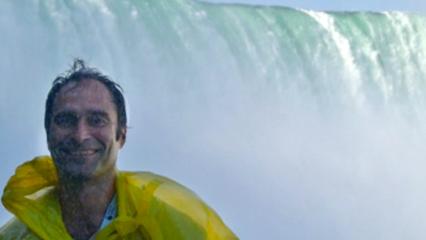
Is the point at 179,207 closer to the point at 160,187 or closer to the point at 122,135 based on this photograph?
the point at 160,187

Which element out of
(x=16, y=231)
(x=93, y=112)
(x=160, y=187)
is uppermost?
(x=93, y=112)

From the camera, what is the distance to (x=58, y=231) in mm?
2068

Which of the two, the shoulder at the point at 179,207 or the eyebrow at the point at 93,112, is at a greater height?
the eyebrow at the point at 93,112

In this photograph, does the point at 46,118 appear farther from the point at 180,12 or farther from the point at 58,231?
the point at 180,12

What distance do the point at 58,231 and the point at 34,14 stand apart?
43.6 ft

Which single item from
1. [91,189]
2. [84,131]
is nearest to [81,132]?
[84,131]

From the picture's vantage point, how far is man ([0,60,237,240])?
2.05 meters

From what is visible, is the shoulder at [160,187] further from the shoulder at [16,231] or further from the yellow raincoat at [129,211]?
the shoulder at [16,231]

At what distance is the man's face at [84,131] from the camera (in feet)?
6.72

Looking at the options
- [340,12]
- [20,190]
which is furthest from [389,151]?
[20,190]

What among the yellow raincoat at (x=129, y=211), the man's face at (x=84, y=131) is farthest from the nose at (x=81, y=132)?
the yellow raincoat at (x=129, y=211)

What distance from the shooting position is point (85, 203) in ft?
6.96

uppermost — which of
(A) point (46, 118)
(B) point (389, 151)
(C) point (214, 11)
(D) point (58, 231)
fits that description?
(C) point (214, 11)

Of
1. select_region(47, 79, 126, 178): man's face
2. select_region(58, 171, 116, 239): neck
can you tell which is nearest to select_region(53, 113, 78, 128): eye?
select_region(47, 79, 126, 178): man's face
